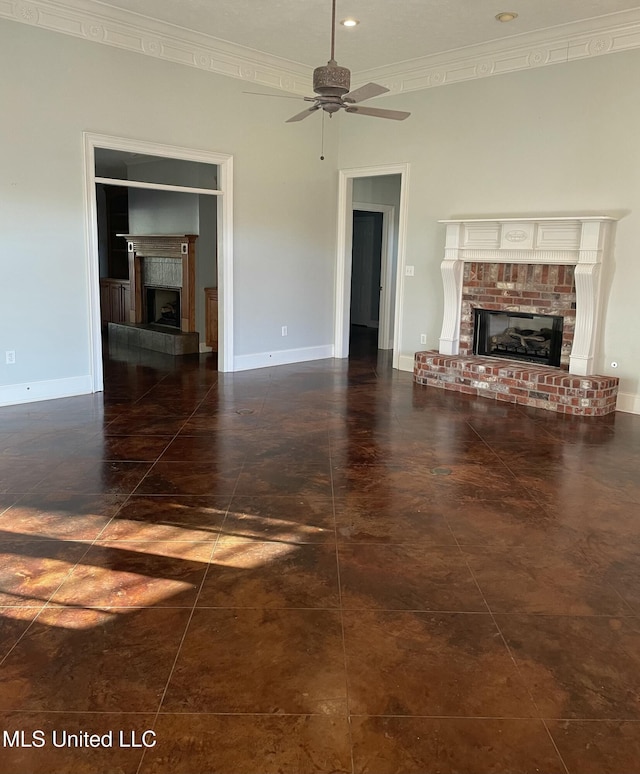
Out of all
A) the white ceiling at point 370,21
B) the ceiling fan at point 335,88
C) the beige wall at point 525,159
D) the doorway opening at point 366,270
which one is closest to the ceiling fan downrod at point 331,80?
the ceiling fan at point 335,88

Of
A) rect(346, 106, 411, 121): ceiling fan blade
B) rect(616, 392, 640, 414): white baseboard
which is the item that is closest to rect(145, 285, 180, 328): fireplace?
rect(346, 106, 411, 121): ceiling fan blade

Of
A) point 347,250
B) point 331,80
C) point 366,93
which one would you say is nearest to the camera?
point 331,80

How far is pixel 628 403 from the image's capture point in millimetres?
5961

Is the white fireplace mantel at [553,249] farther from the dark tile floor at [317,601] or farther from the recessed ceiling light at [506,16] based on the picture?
the recessed ceiling light at [506,16]

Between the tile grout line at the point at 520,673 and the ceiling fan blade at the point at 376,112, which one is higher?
the ceiling fan blade at the point at 376,112

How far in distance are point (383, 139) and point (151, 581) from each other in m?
6.29

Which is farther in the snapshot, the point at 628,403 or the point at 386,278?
the point at 386,278

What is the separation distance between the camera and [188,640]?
2316 mm

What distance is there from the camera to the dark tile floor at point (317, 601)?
1872mm

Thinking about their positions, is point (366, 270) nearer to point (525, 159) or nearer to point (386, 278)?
point (386, 278)

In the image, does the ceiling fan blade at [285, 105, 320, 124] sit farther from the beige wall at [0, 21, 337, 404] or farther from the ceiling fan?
the beige wall at [0, 21, 337, 404]

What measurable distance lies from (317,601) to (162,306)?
7.92 metres

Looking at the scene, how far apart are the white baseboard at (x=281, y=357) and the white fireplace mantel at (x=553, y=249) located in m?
2.16

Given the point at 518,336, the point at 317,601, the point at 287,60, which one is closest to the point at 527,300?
the point at 518,336
